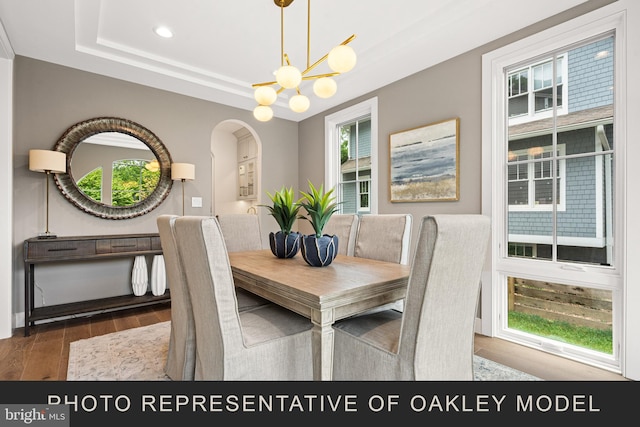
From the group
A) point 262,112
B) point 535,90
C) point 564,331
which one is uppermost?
point 535,90

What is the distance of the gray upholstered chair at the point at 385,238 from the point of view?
215cm

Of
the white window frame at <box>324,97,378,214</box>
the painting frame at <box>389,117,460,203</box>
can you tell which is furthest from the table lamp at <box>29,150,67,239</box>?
the painting frame at <box>389,117,460,203</box>

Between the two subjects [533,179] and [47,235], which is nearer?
[533,179]

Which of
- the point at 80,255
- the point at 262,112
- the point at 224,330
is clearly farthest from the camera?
the point at 80,255

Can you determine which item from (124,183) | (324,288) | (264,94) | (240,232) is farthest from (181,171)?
(324,288)

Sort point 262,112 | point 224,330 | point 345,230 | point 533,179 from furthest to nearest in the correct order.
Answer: point 345,230, point 533,179, point 262,112, point 224,330

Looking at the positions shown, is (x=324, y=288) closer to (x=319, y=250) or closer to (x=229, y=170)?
(x=319, y=250)

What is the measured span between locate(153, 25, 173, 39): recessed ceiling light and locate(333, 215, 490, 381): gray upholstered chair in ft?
9.14

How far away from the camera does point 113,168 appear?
11.0 ft

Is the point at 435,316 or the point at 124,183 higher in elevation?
the point at 124,183

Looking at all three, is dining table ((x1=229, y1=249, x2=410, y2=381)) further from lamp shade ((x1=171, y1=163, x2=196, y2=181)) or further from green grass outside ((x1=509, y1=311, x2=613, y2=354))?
lamp shade ((x1=171, y1=163, x2=196, y2=181))

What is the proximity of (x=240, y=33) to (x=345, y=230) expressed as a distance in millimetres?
1947

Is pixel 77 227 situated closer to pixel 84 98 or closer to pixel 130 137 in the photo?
pixel 130 137

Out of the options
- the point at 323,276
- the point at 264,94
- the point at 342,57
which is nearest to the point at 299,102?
the point at 264,94
